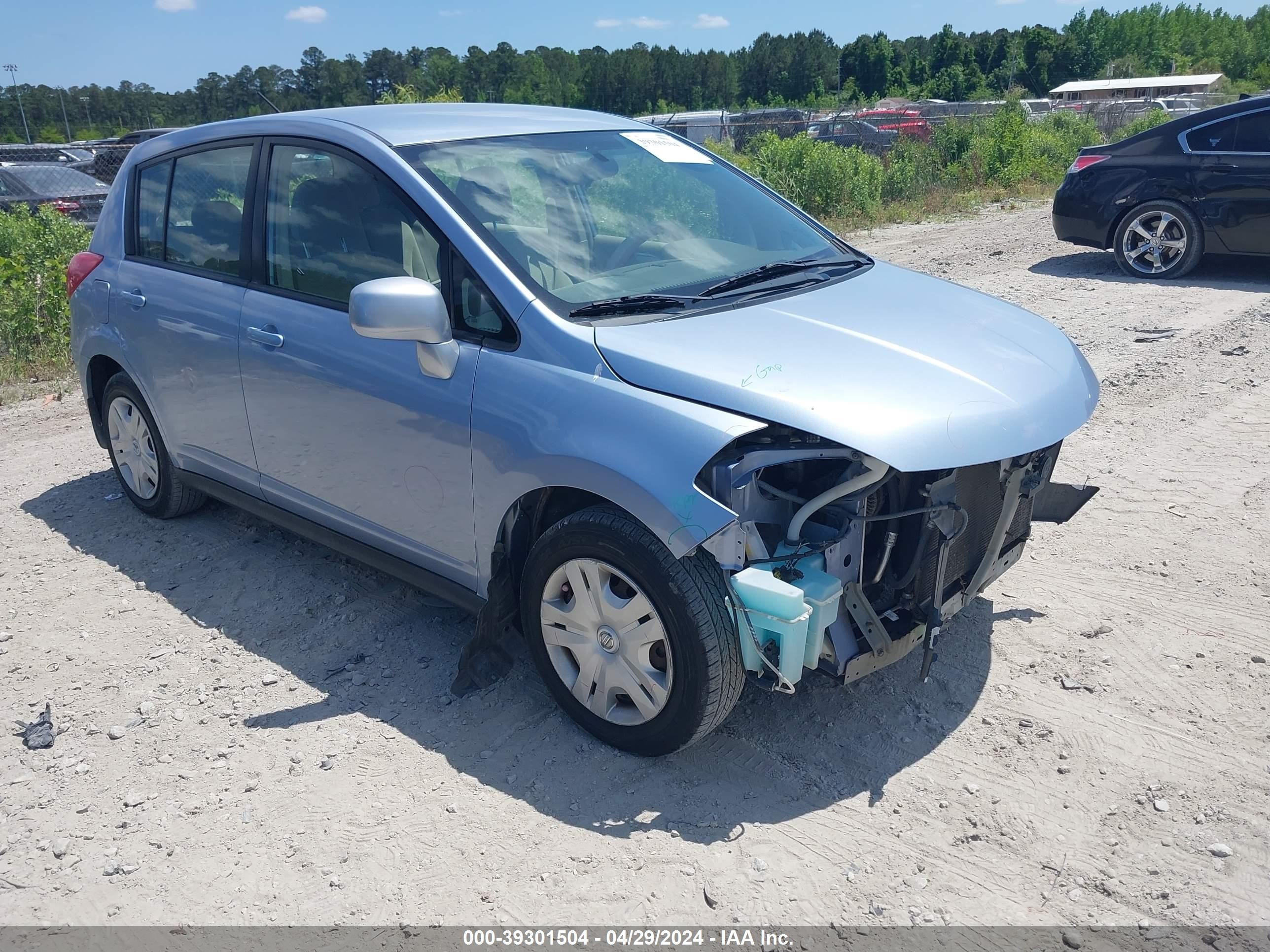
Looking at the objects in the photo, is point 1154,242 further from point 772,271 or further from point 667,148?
point 772,271

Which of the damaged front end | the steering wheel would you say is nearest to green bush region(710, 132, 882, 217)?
the steering wheel

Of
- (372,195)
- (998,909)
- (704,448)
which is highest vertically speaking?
(372,195)

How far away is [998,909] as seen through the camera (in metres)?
2.63

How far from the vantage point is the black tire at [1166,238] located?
31.1 ft

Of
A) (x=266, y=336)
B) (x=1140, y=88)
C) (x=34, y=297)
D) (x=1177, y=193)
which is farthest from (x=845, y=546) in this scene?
(x=1140, y=88)

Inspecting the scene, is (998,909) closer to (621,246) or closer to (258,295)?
(621,246)

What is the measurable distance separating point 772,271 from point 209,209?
2.56m

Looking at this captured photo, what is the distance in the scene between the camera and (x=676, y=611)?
288 cm

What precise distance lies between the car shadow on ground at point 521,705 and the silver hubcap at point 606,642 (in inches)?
8.6

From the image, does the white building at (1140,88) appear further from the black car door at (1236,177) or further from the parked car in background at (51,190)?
the parked car in background at (51,190)

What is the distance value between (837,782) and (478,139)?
8.63 feet

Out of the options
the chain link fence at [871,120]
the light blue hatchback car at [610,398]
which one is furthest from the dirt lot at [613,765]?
the chain link fence at [871,120]

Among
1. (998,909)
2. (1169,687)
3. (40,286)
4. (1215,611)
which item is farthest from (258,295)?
(40,286)

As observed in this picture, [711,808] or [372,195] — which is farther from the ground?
[372,195]
